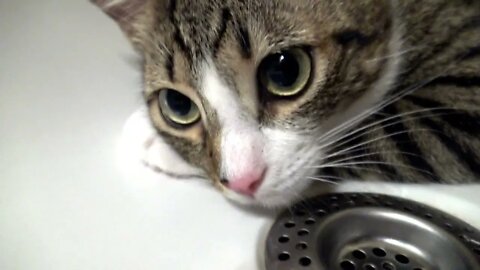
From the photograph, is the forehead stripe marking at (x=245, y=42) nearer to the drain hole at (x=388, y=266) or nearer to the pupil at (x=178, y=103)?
the pupil at (x=178, y=103)

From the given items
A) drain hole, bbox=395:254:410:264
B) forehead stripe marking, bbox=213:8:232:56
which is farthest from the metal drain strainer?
forehead stripe marking, bbox=213:8:232:56

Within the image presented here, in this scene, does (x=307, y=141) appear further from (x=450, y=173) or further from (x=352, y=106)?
(x=450, y=173)

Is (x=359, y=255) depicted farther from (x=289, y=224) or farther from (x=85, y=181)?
(x=85, y=181)

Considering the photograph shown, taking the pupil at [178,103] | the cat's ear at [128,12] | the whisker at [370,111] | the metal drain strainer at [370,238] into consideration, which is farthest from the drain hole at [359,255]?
the cat's ear at [128,12]

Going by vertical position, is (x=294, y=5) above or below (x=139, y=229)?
above

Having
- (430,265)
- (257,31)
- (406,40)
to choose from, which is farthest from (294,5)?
(430,265)
